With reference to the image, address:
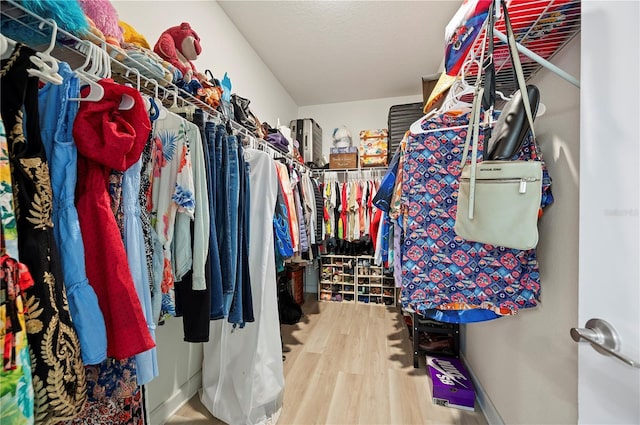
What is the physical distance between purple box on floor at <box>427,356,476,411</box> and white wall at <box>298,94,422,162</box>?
281cm

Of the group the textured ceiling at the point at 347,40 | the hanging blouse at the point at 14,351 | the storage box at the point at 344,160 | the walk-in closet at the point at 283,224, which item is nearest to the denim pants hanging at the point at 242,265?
the walk-in closet at the point at 283,224

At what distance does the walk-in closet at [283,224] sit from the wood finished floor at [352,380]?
18 millimetres

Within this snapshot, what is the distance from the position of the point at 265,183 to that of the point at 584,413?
1.31m

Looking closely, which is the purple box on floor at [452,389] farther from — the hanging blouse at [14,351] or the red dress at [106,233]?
the hanging blouse at [14,351]

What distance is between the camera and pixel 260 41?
2.32 meters

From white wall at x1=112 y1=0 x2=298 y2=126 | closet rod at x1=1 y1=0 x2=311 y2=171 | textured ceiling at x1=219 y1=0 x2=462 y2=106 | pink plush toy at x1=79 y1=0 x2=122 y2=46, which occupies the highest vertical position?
textured ceiling at x1=219 y1=0 x2=462 y2=106

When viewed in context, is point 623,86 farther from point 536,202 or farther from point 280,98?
point 280,98

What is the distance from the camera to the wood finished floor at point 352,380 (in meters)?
1.42

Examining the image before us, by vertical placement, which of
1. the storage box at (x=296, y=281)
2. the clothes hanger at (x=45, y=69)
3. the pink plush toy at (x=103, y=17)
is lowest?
the storage box at (x=296, y=281)

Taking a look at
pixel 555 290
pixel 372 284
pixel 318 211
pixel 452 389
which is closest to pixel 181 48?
pixel 318 211

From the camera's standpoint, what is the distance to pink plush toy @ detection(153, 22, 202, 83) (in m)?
1.19

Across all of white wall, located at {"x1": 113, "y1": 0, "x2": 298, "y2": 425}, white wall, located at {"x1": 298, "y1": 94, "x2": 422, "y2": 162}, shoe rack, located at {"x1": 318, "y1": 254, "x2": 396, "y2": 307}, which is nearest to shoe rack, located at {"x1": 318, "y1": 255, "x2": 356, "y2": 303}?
shoe rack, located at {"x1": 318, "y1": 254, "x2": 396, "y2": 307}

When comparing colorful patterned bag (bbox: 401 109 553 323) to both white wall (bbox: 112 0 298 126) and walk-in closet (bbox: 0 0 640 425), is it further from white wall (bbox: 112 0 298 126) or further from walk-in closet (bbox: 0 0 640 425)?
white wall (bbox: 112 0 298 126)

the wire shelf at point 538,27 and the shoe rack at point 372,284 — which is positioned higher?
the wire shelf at point 538,27
